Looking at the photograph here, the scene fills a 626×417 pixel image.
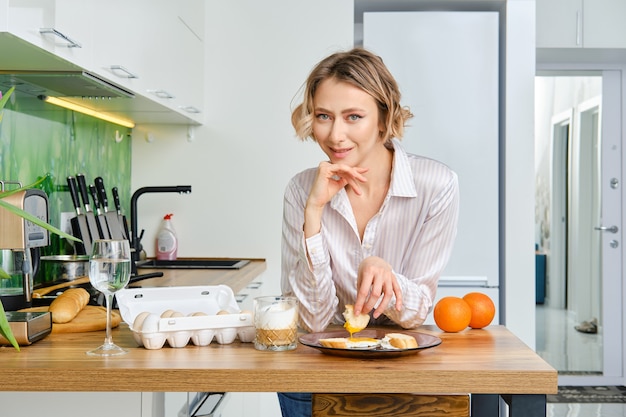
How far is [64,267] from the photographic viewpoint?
297 centimetres

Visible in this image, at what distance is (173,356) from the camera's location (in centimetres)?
155

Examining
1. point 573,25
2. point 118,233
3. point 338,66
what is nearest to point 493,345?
point 338,66

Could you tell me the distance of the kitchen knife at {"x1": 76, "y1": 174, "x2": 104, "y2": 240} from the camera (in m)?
3.31

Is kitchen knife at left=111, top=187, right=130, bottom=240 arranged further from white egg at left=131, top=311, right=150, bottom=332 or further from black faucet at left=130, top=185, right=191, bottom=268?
white egg at left=131, top=311, right=150, bottom=332

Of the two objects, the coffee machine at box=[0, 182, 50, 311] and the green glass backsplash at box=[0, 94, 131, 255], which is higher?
the green glass backsplash at box=[0, 94, 131, 255]

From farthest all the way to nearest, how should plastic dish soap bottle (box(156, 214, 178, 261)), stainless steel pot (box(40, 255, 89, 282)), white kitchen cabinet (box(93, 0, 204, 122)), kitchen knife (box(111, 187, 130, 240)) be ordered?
plastic dish soap bottle (box(156, 214, 178, 261)) < kitchen knife (box(111, 187, 130, 240)) < stainless steel pot (box(40, 255, 89, 282)) < white kitchen cabinet (box(93, 0, 204, 122))

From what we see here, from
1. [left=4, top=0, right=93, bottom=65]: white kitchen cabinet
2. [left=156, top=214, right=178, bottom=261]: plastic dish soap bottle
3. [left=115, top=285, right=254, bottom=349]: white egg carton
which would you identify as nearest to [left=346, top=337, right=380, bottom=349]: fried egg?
[left=115, top=285, right=254, bottom=349]: white egg carton

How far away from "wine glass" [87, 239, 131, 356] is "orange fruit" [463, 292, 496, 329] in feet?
2.60

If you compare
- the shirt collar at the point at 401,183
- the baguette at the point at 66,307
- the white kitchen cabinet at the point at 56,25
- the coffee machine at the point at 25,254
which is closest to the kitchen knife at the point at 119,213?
the white kitchen cabinet at the point at 56,25

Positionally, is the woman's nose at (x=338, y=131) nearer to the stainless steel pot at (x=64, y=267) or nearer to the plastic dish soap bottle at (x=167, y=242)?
the stainless steel pot at (x=64, y=267)

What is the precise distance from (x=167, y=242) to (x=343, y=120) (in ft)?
7.63

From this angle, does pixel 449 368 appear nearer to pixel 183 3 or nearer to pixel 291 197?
pixel 291 197

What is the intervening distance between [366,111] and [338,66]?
13cm

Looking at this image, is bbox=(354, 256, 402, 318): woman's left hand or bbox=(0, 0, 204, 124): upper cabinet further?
bbox=(0, 0, 204, 124): upper cabinet
